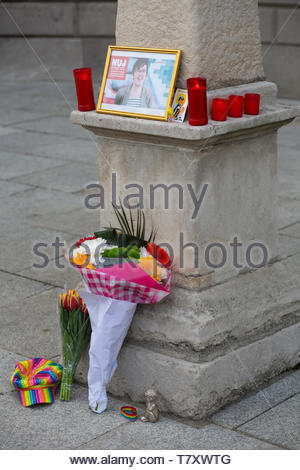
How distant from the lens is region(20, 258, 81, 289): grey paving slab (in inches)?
222

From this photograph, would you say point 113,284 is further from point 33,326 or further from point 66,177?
point 66,177

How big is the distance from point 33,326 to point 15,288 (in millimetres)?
706

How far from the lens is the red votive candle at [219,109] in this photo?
3637 mm

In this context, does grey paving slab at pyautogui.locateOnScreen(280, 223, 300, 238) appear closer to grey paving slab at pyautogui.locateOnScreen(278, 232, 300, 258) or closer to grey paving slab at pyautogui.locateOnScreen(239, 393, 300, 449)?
grey paving slab at pyautogui.locateOnScreen(278, 232, 300, 258)

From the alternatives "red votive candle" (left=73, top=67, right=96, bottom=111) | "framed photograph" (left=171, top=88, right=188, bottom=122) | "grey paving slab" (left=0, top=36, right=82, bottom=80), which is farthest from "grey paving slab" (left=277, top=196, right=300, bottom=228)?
"grey paving slab" (left=0, top=36, right=82, bottom=80)

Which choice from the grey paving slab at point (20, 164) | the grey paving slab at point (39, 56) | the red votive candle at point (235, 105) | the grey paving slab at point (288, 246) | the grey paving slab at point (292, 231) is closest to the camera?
the red votive candle at point (235, 105)

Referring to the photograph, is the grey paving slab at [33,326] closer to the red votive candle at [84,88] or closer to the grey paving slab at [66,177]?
the red votive candle at [84,88]

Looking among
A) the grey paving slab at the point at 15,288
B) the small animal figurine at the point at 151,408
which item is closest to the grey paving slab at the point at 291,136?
the grey paving slab at the point at 15,288

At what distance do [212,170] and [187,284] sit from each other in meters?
0.61

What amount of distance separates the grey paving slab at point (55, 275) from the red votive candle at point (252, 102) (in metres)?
2.31

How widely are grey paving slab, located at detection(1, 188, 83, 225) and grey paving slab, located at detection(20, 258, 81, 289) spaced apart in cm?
118

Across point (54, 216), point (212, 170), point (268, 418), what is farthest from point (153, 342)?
point (54, 216)

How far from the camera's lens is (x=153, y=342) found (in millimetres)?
3924

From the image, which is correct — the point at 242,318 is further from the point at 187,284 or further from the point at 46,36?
the point at 46,36
